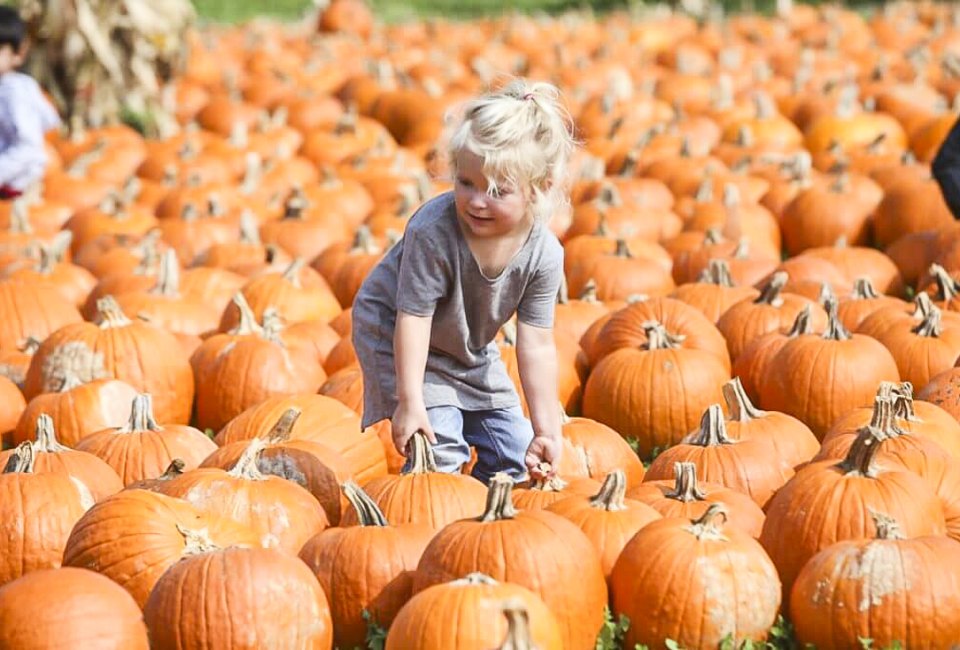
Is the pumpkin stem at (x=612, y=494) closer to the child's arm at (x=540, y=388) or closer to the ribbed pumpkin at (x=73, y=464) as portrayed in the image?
the child's arm at (x=540, y=388)

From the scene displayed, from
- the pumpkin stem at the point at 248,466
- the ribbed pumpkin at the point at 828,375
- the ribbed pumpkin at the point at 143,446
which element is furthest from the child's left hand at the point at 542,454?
the ribbed pumpkin at the point at 828,375

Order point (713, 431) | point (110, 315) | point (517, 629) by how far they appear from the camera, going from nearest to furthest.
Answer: point (517, 629) → point (713, 431) → point (110, 315)

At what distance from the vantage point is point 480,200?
4137 mm

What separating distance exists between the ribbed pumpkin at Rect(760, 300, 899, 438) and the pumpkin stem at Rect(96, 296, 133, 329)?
2.58 metres

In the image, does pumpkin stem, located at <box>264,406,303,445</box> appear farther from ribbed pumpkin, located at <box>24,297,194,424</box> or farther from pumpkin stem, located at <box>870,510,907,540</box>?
pumpkin stem, located at <box>870,510,907,540</box>

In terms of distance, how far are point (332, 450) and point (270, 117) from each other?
829 cm

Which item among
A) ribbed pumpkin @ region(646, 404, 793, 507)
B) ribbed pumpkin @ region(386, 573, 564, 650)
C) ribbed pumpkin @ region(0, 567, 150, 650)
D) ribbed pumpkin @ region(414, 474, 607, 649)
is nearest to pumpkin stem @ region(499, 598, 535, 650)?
ribbed pumpkin @ region(386, 573, 564, 650)

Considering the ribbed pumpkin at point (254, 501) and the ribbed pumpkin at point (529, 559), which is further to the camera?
the ribbed pumpkin at point (254, 501)

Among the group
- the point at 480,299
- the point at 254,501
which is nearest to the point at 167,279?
the point at 480,299

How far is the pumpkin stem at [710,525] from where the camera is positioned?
3.79m

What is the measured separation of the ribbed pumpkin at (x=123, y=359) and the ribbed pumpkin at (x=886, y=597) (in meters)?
3.10

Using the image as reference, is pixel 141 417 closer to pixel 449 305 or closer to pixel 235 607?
pixel 449 305

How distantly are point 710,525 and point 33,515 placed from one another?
6.02ft

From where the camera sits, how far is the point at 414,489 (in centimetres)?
423
